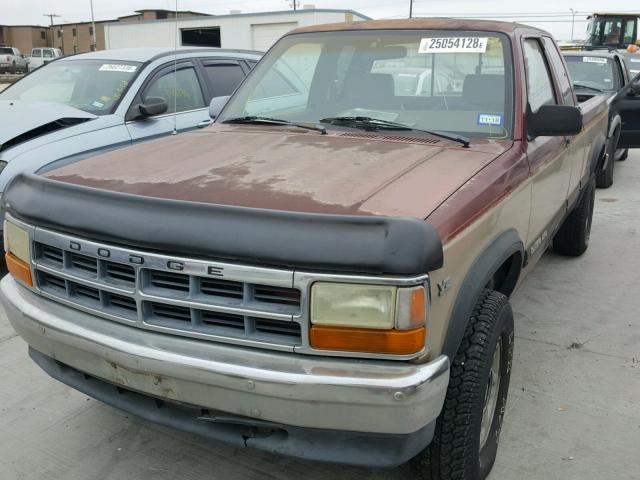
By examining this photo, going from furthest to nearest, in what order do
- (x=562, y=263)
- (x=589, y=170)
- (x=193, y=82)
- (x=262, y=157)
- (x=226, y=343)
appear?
(x=193, y=82) < (x=562, y=263) < (x=589, y=170) < (x=262, y=157) < (x=226, y=343)

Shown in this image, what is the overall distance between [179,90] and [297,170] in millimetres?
4038

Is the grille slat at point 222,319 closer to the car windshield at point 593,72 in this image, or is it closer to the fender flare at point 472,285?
the fender flare at point 472,285

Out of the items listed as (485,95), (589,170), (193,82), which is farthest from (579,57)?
(485,95)

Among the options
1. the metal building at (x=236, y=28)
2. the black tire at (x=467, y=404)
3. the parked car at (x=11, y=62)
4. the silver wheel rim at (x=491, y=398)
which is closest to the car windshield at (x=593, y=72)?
the silver wheel rim at (x=491, y=398)

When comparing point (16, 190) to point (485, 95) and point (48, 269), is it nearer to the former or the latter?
point (48, 269)

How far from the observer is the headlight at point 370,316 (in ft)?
6.10

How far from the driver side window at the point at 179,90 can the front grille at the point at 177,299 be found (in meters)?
3.78

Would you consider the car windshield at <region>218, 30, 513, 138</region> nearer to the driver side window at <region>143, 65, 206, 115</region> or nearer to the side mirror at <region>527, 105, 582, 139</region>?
the side mirror at <region>527, 105, 582, 139</region>

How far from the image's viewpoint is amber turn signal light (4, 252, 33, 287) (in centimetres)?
244

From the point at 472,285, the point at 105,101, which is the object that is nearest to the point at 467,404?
the point at 472,285

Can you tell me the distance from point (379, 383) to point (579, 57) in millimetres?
8475

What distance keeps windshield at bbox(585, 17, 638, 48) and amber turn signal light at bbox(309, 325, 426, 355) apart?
67.9 feet

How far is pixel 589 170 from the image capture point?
4.89m

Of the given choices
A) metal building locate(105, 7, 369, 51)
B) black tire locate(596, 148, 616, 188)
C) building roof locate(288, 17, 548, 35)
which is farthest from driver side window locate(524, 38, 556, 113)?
metal building locate(105, 7, 369, 51)
